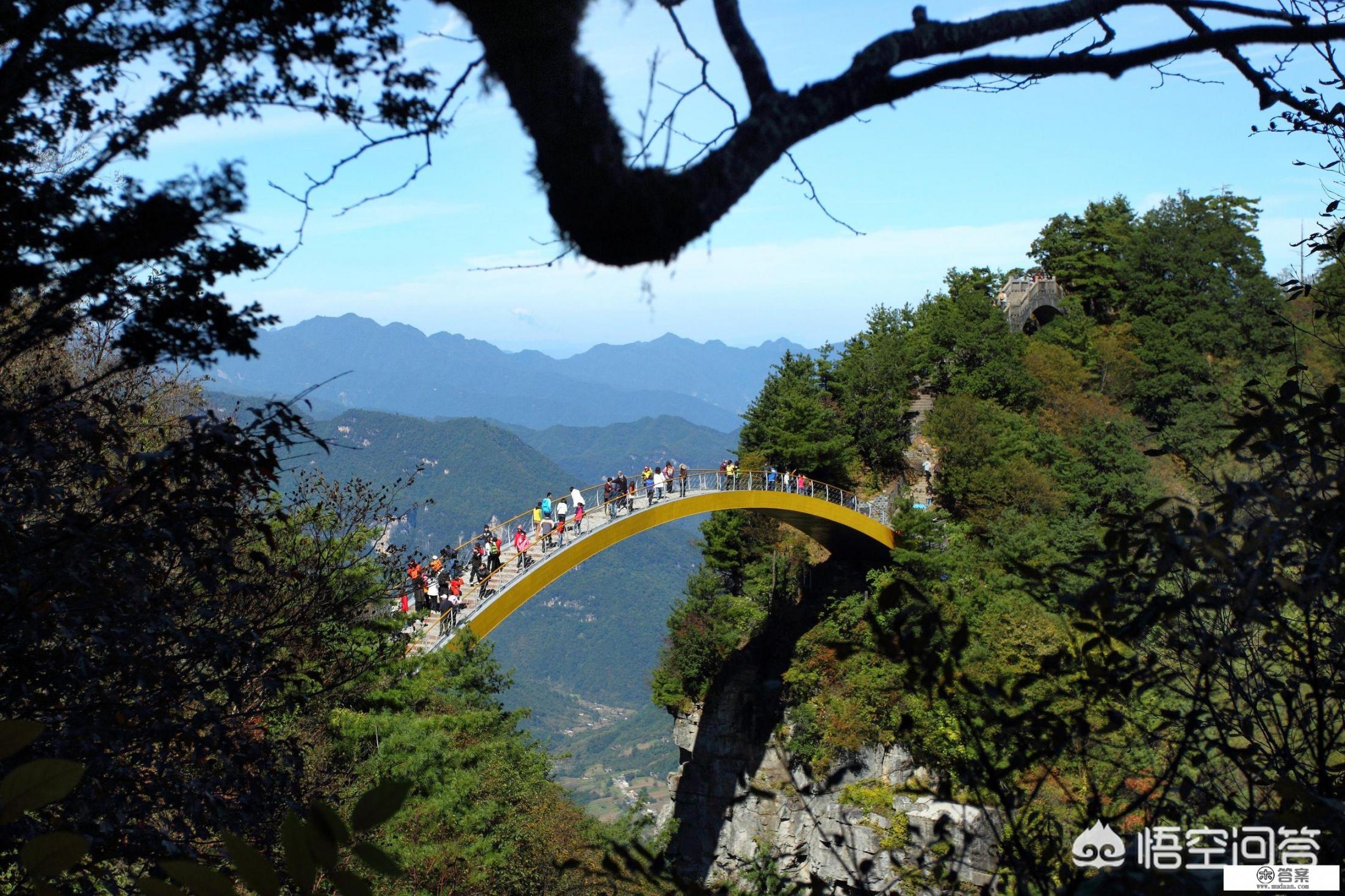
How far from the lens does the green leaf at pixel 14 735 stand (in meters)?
1.82

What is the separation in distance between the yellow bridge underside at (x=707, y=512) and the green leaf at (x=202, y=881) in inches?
574

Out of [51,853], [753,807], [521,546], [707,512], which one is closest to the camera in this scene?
[51,853]

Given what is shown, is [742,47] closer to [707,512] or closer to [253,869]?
[253,869]

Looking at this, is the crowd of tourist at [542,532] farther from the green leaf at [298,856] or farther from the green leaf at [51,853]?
the green leaf at [298,856]

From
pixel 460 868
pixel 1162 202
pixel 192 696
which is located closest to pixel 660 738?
pixel 1162 202

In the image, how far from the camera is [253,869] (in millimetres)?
1667

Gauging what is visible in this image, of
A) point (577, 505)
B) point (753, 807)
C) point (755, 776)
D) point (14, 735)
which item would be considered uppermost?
point (577, 505)

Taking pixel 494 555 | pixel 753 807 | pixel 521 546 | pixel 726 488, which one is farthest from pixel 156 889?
pixel 753 807

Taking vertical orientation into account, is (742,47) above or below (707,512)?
below

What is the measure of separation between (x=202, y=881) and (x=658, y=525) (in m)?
23.6

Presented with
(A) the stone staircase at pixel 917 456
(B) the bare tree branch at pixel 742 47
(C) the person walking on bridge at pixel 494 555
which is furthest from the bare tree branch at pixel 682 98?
(A) the stone staircase at pixel 917 456

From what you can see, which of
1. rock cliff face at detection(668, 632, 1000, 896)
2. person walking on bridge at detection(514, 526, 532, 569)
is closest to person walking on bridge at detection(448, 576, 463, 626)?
person walking on bridge at detection(514, 526, 532, 569)

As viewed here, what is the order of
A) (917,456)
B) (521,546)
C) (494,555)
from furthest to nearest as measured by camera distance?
(917,456)
(521,546)
(494,555)

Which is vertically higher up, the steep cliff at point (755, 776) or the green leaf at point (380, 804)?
the green leaf at point (380, 804)
